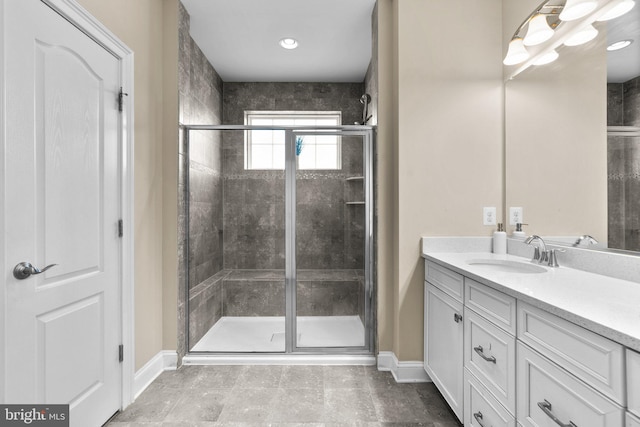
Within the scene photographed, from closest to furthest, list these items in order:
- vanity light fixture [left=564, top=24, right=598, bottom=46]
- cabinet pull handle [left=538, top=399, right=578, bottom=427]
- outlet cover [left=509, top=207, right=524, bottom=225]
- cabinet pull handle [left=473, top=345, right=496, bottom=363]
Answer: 1. cabinet pull handle [left=538, top=399, right=578, bottom=427]
2. cabinet pull handle [left=473, top=345, right=496, bottom=363]
3. vanity light fixture [left=564, top=24, right=598, bottom=46]
4. outlet cover [left=509, top=207, right=524, bottom=225]

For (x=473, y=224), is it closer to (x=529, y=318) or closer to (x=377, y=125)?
(x=377, y=125)

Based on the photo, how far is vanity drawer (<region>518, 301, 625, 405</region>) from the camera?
77cm

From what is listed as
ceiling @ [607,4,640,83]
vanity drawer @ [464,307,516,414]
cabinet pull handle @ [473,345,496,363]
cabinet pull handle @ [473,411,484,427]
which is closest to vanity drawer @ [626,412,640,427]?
vanity drawer @ [464,307,516,414]

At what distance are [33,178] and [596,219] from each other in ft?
8.31

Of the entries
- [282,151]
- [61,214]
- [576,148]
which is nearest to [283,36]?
[282,151]

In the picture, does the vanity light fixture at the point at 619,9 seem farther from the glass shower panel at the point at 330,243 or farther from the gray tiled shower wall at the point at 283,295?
the gray tiled shower wall at the point at 283,295

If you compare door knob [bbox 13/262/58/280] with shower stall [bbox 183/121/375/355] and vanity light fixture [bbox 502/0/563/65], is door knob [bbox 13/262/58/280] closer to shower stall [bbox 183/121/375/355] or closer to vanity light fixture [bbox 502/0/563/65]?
shower stall [bbox 183/121/375/355]

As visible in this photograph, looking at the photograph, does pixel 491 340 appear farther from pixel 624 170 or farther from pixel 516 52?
pixel 516 52

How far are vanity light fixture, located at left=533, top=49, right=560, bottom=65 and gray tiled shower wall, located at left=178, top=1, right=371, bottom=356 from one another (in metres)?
1.21

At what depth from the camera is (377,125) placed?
7.61 ft

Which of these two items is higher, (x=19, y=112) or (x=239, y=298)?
(x=19, y=112)

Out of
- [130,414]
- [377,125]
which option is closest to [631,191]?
[377,125]

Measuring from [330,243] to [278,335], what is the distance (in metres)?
0.85
